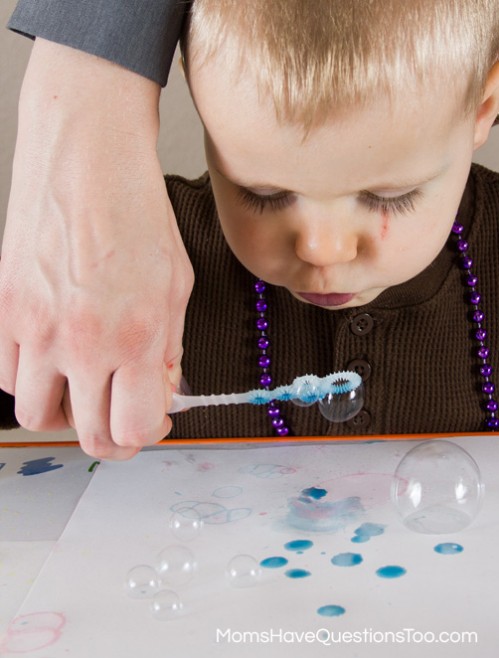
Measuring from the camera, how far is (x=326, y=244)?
59cm

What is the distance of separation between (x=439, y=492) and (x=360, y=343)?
28 cm

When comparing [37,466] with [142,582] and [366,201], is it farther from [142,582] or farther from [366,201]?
[366,201]

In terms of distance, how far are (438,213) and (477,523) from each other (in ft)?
0.75

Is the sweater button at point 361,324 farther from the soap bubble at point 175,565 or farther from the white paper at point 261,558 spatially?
the soap bubble at point 175,565

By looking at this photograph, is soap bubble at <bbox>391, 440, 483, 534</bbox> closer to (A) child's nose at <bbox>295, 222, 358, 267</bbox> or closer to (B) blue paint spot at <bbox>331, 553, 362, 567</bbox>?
(B) blue paint spot at <bbox>331, 553, 362, 567</bbox>

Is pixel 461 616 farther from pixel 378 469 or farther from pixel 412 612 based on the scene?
pixel 378 469

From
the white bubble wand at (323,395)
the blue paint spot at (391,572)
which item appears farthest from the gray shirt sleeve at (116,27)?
the blue paint spot at (391,572)

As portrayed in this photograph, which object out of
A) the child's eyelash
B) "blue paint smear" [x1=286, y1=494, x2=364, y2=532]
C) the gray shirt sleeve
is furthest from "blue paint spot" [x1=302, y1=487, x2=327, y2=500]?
the gray shirt sleeve

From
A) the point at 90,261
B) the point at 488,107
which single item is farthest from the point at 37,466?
the point at 488,107

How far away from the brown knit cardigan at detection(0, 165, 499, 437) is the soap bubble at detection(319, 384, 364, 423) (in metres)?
0.09

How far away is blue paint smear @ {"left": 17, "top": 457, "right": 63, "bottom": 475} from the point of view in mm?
687

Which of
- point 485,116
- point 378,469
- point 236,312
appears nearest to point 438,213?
point 485,116

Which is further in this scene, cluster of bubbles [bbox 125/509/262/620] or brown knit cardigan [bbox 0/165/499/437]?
brown knit cardigan [bbox 0/165/499/437]

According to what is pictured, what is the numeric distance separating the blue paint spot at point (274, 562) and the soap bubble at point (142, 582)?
0.23 feet
